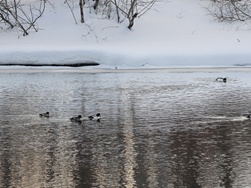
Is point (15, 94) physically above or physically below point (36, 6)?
below

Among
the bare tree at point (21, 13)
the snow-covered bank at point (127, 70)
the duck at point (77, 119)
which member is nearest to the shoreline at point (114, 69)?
the snow-covered bank at point (127, 70)

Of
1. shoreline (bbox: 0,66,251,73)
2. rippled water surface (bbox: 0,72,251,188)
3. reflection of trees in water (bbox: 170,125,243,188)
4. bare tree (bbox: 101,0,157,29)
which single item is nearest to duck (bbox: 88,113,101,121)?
rippled water surface (bbox: 0,72,251,188)

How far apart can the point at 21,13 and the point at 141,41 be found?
30.1 feet

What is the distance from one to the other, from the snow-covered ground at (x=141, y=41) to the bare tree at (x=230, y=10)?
0.60 metres

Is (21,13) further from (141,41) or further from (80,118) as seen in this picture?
(80,118)

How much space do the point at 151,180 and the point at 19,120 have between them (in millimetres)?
6359

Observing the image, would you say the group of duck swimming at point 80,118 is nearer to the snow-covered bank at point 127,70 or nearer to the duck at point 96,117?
the duck at point 96,117

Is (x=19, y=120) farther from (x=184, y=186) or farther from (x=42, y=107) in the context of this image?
(x=184, y=186)

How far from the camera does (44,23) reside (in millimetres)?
40781

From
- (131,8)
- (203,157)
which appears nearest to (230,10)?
(131,8)

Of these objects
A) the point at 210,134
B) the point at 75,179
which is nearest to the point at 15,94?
the point at 210,134

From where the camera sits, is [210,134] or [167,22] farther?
[167,22]

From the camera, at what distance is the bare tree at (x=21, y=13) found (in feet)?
133

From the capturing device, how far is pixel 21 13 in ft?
139
